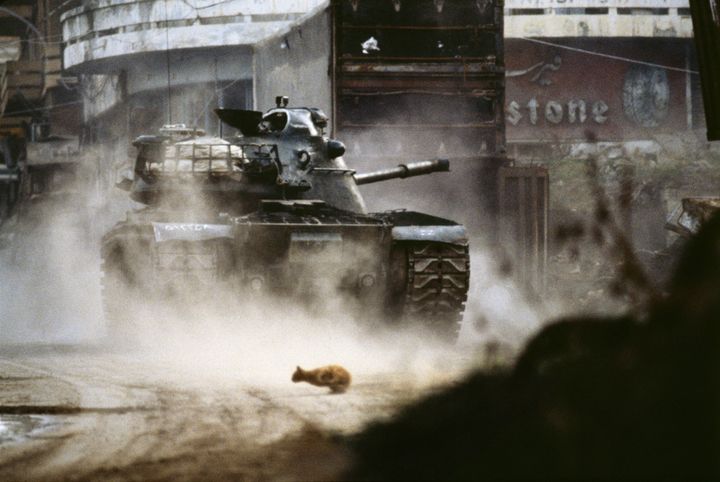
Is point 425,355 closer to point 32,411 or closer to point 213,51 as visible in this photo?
point 32,411

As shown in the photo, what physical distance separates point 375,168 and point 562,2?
72.2 ft

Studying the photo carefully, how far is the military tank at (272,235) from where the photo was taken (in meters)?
12.0

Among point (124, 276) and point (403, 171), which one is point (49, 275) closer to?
point (403, 171)

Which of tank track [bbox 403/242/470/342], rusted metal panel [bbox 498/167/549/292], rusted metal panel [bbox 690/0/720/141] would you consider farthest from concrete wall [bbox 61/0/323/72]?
rusted metal panel [bbox 690/0/720/141]

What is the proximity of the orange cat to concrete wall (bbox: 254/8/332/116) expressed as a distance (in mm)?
9922

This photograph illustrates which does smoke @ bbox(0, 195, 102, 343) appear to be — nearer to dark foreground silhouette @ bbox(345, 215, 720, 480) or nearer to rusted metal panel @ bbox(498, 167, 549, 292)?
rusted metal panel @ bbox(498, 167, 549, 292)

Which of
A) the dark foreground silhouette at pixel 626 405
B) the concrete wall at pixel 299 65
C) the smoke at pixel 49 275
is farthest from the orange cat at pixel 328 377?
the concrete wall at pixel 299 65

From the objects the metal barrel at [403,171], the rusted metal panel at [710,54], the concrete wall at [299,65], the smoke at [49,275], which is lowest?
the smoke at [49,275]

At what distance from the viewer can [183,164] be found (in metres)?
13.4

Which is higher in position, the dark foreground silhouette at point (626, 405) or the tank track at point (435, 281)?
the dark foreground silhouette at point (626, 405)

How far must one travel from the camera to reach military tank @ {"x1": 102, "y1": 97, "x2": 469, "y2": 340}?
39.3 feet

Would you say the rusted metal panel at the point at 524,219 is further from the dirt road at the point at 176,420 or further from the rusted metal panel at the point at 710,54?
the dirt road at the point at 176,420

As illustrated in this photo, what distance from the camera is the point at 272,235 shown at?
11969mm

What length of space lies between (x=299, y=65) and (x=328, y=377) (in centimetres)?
1265
